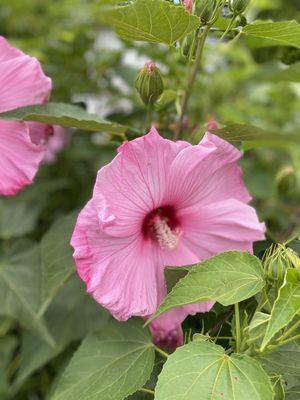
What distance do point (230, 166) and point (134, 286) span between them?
0.67 ft

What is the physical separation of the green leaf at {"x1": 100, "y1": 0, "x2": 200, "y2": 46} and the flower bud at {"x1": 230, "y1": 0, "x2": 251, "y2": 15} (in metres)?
0.06

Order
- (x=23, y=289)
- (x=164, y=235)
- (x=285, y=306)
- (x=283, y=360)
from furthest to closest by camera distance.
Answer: (x=23, y=289), (x=164, y=235), (x=283, y=360), (x=285, y=306)

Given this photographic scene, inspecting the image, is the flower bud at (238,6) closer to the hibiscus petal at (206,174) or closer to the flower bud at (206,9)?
the flower bud at (206,9)

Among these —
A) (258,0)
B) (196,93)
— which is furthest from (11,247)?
(258,0)

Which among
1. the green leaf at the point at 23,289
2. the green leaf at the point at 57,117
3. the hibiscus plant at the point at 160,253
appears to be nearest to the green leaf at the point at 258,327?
the hibiscus plant at the point at 160,253

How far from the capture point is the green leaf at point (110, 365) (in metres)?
0.74

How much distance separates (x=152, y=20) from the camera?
0.76 metres

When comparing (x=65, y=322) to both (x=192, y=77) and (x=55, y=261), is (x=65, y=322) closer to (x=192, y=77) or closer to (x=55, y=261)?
(x=55, y=261)

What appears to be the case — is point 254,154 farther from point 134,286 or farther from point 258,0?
point 134,286

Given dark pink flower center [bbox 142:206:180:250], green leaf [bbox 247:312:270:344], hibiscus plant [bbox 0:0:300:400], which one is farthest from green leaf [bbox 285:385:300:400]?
dark pink flower center [bbox 142:206:180:250]

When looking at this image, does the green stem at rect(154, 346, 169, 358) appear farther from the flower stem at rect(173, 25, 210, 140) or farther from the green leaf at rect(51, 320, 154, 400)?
the flower stem at rect(173, 25, 210, 140)

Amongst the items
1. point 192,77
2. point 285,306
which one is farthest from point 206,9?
point 285,306

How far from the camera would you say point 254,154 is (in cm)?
170

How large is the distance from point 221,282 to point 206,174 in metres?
0.19
